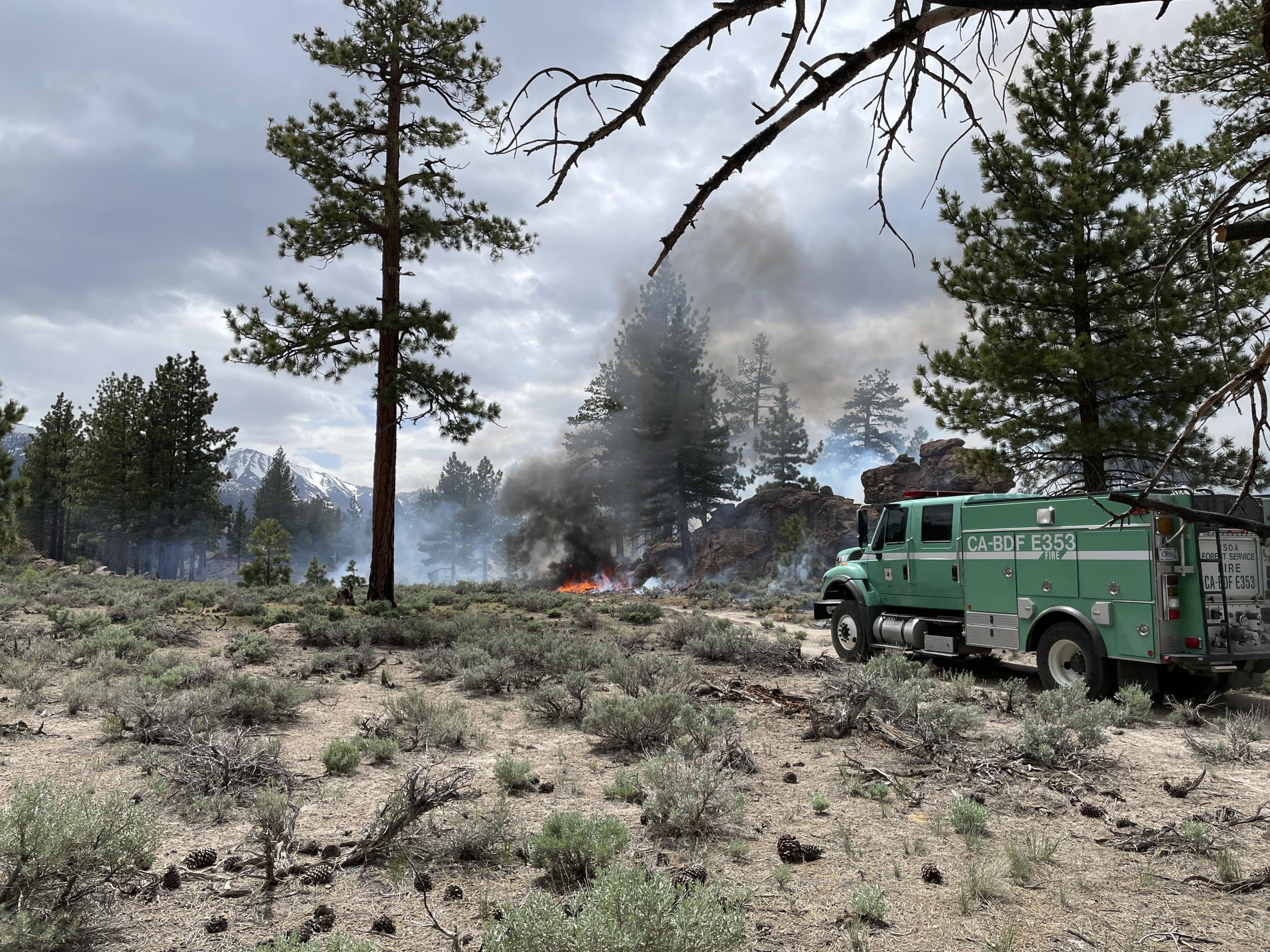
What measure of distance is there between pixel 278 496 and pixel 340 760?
242 feet

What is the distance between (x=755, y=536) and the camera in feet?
150

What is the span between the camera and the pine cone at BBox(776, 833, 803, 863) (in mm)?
3814

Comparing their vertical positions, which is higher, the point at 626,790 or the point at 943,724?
the point at 943,724

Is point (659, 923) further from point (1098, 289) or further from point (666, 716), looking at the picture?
point (1098, 289)

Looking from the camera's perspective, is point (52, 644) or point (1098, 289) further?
point (1098, 289)

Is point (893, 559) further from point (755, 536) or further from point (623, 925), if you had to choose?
point (755, 536)

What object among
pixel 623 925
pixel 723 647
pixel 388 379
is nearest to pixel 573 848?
pixel 623 925

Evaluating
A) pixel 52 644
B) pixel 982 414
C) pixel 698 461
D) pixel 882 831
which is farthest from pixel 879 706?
pixel 698 461

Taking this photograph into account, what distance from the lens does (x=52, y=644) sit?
9.40m

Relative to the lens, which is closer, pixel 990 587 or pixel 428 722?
pixel 428 722

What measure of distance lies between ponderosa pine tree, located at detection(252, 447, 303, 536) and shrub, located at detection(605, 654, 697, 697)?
69.3m

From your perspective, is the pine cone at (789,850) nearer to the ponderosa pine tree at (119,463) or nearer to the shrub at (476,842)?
the shrub at (476,842)

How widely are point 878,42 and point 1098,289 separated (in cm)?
1757

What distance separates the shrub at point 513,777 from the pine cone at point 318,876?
4.54 ft
